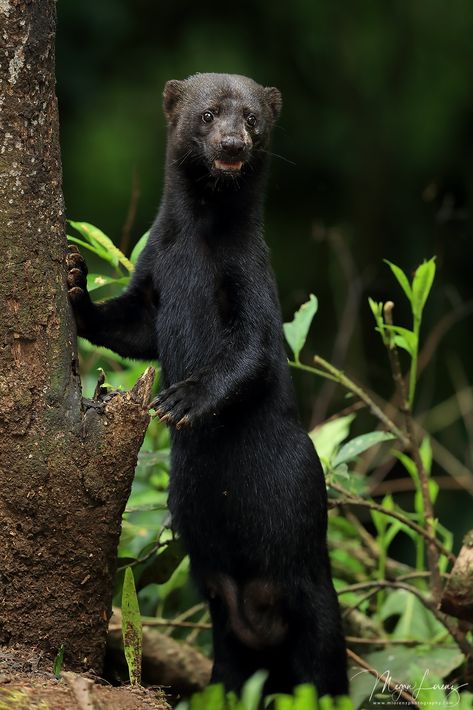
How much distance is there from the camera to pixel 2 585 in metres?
2.93

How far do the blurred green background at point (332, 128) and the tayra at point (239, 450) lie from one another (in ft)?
12.1

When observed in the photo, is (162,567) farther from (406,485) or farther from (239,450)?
(406,485)

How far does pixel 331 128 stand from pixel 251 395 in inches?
191

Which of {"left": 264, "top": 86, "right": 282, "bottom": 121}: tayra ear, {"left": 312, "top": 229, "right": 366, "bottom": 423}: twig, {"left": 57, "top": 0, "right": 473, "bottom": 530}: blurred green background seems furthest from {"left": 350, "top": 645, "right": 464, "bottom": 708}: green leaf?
{"left": 57, "top": 0, "right": 473, "bottom": 530}: blurred green background

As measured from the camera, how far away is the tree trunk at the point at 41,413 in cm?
291

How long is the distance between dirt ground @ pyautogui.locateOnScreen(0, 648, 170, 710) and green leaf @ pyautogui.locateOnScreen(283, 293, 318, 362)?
63.0 inches

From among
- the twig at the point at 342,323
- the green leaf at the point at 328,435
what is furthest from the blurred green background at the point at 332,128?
the green leaf at the point at 328,435

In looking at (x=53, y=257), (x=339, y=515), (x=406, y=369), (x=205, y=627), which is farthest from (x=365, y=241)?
(x=53, y=257)

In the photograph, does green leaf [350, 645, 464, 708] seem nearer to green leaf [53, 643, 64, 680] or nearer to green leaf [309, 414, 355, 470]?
green leaf [309, 414, 355, 470]

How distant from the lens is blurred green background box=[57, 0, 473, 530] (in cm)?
761

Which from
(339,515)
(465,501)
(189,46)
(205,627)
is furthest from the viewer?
(189,46)

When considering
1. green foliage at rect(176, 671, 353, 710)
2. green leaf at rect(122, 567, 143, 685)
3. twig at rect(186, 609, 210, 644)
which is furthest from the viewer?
twig at rect(186, 609, 210, 644)

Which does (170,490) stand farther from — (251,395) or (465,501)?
(465,501)

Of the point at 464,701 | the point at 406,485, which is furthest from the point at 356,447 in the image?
the point at 406,485
